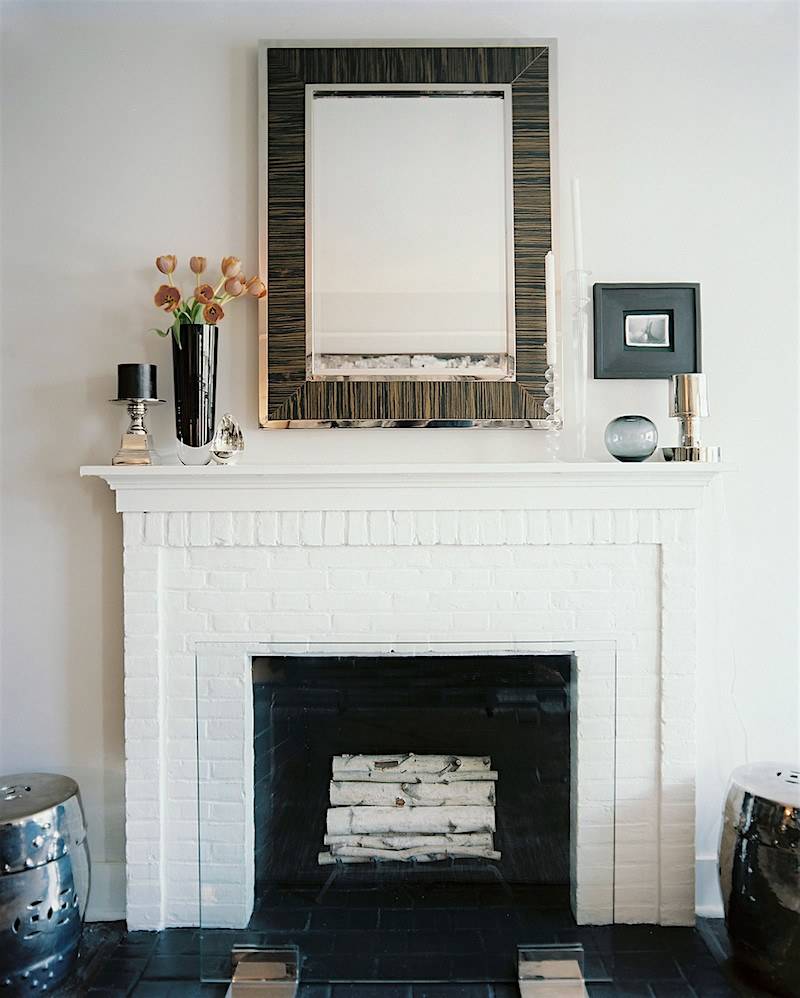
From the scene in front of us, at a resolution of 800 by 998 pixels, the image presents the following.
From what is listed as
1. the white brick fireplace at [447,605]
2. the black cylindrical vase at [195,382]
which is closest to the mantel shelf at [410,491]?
the white brick fireplace at [447,605]

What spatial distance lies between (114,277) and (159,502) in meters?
0.67

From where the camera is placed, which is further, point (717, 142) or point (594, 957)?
point (717, 142)

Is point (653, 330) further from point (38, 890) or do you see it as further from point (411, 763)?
point (38, 890)

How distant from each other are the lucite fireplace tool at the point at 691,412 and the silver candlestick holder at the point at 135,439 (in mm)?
1416

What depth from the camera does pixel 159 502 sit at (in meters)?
2.34

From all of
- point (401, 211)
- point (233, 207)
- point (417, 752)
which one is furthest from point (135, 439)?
point (417, 752)

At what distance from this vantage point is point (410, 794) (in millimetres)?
2336

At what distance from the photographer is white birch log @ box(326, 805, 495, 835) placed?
7.59ft

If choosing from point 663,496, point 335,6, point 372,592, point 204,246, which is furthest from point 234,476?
point 335,6

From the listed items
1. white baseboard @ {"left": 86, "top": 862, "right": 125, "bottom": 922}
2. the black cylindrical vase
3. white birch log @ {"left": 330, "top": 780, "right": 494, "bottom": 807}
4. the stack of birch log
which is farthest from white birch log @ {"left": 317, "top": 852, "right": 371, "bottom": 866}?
the black cylindrical vase

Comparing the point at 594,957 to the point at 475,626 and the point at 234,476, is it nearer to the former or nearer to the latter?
the point at 475,626

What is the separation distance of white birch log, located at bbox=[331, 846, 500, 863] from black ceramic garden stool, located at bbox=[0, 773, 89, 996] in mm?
681

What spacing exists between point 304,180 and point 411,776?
169 centimetres

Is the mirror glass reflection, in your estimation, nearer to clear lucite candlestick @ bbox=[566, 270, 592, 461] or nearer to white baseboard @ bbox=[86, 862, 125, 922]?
clear lucite candlestick @ bbox=[566, 270, 592, 461]
